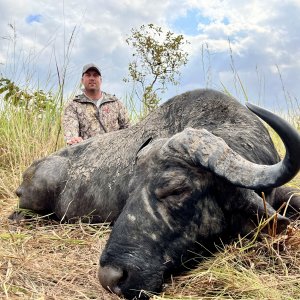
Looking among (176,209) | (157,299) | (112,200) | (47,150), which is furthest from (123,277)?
(47,150)

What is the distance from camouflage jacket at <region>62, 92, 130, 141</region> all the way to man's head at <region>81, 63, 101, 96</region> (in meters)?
0.20

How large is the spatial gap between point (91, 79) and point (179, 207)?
6.56 metres

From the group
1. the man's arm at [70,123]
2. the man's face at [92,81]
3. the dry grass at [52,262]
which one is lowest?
the dry grass at [52,262]

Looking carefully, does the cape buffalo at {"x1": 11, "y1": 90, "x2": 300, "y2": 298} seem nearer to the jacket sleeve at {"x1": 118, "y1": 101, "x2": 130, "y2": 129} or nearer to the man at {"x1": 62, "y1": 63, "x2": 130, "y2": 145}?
the man at {"x1": 62, "y1": 63, "x2": 130, "y2": 145}

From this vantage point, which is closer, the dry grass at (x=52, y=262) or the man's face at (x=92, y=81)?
the dry grass at (x=52, y=262)

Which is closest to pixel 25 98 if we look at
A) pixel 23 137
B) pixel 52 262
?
pixel 23 137

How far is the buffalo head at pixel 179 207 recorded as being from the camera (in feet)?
11.2

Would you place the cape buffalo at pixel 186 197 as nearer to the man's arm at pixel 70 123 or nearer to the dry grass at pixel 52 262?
the dry grass at pixel 52 262

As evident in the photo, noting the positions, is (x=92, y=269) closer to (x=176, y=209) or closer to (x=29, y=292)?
Answer: (x=29, y=292)

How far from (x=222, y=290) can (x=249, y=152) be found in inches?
51.1

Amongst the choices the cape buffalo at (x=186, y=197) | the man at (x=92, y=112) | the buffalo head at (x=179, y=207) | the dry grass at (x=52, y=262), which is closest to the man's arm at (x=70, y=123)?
the man at (x=92, y=112)

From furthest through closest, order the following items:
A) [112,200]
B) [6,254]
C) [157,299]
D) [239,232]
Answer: [112,200], [6,254], [239,232], [157,299]

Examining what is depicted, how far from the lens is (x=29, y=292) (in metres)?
3.53

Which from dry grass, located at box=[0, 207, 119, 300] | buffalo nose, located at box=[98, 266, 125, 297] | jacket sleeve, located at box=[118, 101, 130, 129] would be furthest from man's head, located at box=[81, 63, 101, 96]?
buffalo nose, located at box=[98, 266, 125, 297]
